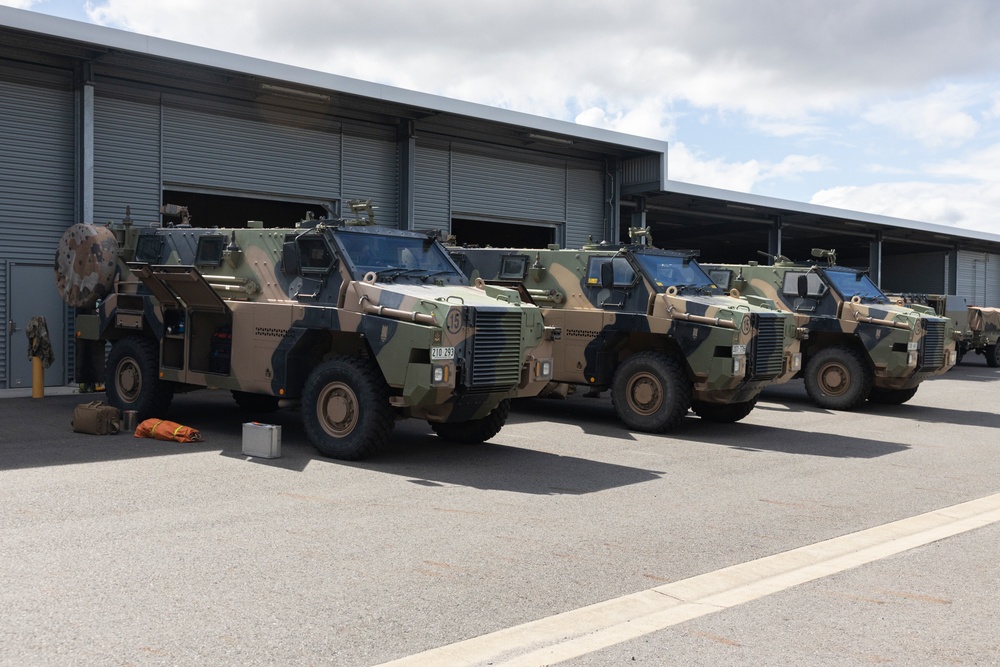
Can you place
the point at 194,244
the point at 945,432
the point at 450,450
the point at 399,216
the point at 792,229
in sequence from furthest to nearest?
the point at 792,229 < the point at 399,216 < the point at 945,432 < the point at 194,244 < the point at 450,450

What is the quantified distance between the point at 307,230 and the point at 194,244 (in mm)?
1912

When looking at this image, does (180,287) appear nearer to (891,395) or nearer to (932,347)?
(932,347)

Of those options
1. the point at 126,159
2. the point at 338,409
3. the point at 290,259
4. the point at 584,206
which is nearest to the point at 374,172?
the point at 126,159

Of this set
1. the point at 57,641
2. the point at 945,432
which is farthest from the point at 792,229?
the point at 57,641

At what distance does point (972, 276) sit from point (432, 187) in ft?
94.8

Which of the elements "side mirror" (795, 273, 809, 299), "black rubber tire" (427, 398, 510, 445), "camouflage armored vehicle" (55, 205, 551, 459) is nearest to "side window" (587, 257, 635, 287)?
"camouflage armored vehicle" (55, 205, 551, 459)

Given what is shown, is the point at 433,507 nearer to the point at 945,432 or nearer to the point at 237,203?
the point at 945,432

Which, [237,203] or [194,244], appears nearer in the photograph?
[194,244]

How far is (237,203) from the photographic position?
75.9ft

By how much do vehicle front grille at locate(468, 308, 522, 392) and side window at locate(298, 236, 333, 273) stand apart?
1.76 m

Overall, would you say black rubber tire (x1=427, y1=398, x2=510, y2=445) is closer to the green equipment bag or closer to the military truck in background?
the green equipment bag

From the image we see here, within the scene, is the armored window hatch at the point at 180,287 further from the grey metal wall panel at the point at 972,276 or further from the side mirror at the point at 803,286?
the grey metal wall panel at the point at 972,276

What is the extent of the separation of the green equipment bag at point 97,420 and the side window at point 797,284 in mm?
10320

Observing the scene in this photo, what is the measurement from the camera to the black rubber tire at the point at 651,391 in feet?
38.9
